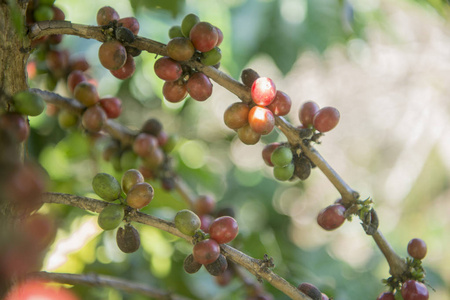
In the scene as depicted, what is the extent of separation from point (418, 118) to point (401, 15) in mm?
814

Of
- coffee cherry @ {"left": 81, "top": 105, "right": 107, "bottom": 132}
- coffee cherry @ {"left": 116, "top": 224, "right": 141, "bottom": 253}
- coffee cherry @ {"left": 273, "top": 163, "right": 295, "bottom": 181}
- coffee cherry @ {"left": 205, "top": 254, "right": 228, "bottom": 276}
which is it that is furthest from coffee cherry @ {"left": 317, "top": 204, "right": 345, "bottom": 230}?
coffee cherry @ {"left": 81, "top": 105, "right": 107, "bottom": 132}

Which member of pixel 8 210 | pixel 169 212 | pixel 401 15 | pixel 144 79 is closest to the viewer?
pixel 8 210

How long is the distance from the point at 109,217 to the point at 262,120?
266 mm

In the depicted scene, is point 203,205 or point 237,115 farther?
point 203,205

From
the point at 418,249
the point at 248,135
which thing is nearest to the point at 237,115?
the point at 248,135

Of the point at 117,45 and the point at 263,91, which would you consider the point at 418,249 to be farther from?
the point at 117,45

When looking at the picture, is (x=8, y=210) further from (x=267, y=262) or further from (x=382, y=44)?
(x=382, y=44)

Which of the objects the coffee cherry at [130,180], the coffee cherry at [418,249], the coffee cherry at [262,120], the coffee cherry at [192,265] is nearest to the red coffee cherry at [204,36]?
the coffee cherry at [262,120]

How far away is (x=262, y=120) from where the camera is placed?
0.71 m

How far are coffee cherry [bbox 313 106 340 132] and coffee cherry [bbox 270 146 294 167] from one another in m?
0.07

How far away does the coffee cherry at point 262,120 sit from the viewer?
711mm

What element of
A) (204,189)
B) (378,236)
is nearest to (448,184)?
(204,189)

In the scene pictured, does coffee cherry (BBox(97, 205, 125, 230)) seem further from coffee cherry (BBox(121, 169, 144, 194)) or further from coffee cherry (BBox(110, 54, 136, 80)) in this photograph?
coffee cherry (BBox(110, 54, 136, 80))

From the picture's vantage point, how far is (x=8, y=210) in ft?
2.04
